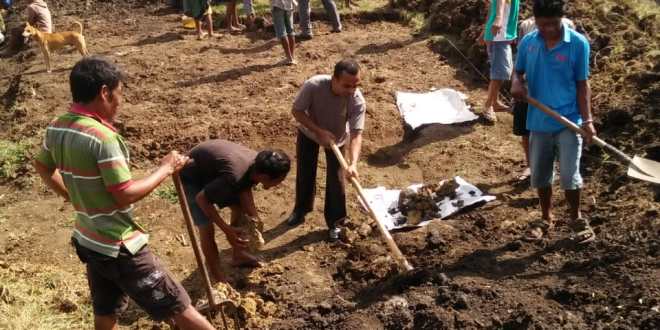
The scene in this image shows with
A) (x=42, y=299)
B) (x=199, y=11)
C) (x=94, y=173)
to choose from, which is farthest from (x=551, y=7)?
(x=199, y=11)

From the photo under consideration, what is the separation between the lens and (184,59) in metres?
9.62

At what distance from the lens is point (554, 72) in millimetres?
4312

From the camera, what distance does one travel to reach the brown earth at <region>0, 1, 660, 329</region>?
4055mm

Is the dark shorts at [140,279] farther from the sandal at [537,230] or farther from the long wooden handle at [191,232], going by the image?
the sandal at [537,230]

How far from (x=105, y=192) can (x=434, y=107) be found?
5338mm

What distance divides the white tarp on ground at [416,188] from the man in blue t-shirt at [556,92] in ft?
3.05

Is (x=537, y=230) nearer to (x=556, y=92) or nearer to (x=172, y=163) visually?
(x=556, y=92)

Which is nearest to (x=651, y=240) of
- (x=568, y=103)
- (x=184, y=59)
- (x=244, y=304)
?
(x=568, y=103)

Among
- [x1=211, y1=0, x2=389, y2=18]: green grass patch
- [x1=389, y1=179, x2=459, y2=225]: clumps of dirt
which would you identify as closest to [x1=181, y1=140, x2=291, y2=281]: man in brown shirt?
[x1=389, y1=179, x2=459, y2=225]: clumps of dirt

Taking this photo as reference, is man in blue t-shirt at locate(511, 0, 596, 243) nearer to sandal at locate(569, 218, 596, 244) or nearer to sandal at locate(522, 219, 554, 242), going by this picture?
sandal at locate(569, 218, 596, 244)

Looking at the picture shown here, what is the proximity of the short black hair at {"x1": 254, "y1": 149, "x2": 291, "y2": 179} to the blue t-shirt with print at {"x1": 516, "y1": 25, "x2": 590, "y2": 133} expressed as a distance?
1.88 metres

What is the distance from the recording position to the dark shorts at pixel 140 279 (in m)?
3.17

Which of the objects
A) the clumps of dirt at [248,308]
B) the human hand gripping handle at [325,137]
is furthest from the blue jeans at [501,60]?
the clumps of dirt at [248,308]

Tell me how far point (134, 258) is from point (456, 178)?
141 inches
